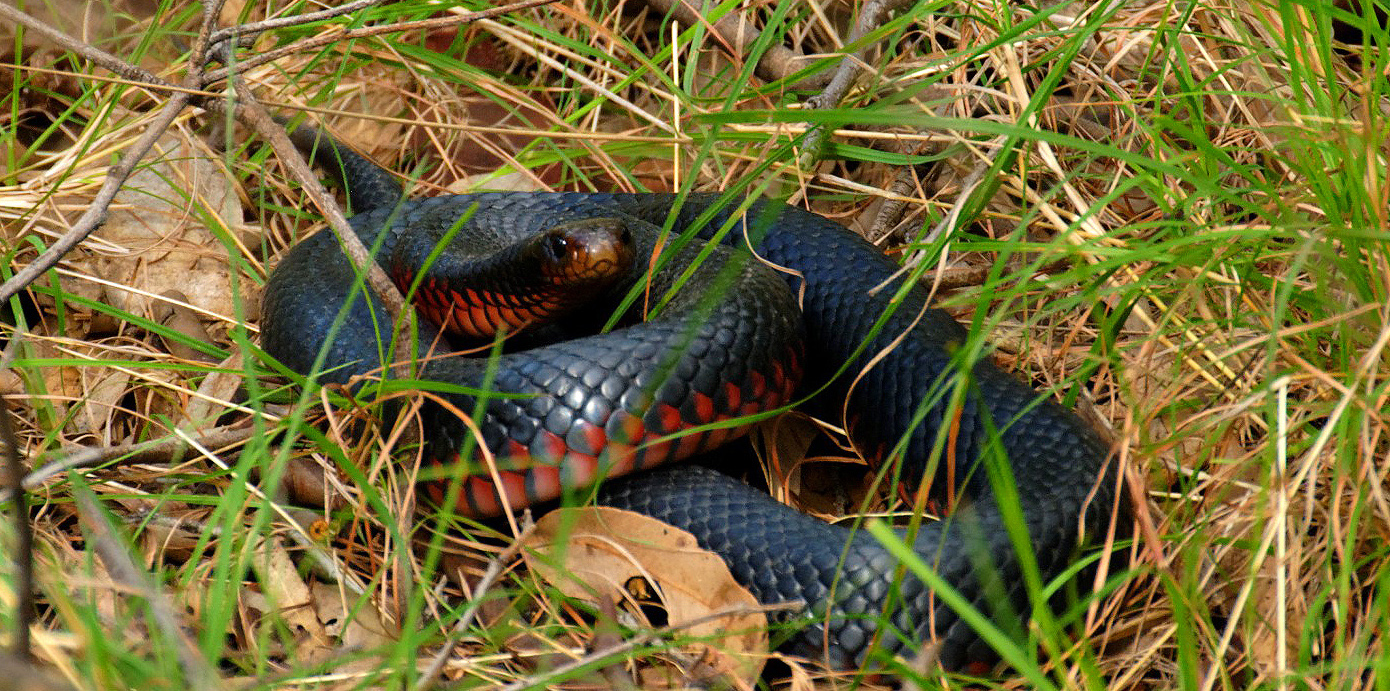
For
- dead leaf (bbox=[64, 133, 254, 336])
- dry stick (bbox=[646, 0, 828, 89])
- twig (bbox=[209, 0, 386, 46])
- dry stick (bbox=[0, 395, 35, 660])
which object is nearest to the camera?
dry stick (bbox=[0, 395, 35, 660])

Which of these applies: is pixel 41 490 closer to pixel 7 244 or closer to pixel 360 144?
pixel 7 244

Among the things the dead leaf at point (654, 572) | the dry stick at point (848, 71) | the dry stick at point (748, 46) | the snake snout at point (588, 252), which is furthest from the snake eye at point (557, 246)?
the dry stick at point (748, 46)

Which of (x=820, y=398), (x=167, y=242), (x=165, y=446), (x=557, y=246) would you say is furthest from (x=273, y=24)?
(x=820, y=398)

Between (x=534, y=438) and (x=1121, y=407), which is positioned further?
(x=1121, y=407)

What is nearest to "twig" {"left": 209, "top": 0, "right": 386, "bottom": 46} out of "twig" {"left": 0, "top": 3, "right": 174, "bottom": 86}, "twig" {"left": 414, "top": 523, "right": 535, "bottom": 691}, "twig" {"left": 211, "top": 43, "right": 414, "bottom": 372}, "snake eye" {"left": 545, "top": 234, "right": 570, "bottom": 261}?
"twig" {"left": 211, "top": 43, "right": 414, "bottom": 372}

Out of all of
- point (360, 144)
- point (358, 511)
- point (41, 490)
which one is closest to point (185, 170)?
point (360, 144)

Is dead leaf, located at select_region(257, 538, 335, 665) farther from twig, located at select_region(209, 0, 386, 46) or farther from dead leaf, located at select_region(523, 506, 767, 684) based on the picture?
twig, located at select_region(209, 0, 386, 46)
